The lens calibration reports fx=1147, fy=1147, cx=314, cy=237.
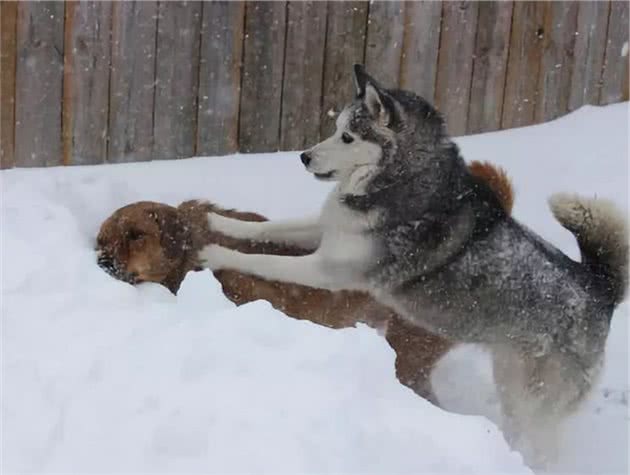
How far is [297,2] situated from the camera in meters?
6.99

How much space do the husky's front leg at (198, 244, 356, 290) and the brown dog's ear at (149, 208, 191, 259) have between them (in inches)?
3.8

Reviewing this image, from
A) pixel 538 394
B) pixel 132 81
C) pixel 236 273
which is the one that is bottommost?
pixel 538 394

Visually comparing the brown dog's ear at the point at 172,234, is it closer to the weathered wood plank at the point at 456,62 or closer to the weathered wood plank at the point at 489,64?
the weathered wood plank at the point at 456,62

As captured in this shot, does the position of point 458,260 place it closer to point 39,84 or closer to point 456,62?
point 456,62

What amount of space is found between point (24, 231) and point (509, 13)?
3819 mm

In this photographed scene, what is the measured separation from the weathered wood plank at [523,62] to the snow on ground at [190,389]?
274cm

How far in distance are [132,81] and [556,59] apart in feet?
9.81

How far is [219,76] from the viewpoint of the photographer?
6.89 metres

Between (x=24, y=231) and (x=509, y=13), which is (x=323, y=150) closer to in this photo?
(x=24, y=231)

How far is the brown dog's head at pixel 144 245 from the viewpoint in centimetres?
511

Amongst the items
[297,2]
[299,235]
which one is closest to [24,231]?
[299,235]

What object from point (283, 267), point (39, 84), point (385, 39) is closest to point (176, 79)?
point (39, 84)

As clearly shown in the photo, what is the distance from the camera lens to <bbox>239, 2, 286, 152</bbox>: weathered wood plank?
22.7ft

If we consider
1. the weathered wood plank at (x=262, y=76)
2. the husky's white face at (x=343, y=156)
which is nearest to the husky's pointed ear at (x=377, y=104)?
the husky's white face at (x=343, y=156)
